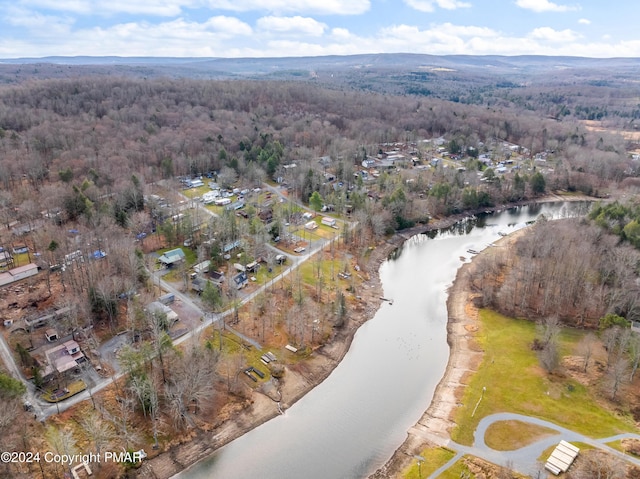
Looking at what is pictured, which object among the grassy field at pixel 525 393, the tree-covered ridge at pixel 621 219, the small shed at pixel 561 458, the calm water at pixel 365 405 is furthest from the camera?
the tree-covered ridge at pixel 621 219

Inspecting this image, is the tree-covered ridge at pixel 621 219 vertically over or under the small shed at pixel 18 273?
over

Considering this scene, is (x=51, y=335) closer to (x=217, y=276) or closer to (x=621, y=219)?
(x=217, y=276)

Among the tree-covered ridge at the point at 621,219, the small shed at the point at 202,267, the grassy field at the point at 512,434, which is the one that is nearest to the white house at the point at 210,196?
the small shed at the point at 202,267

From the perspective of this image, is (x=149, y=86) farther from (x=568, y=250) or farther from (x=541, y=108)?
(x=541, y=108)

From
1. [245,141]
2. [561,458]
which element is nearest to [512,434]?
[561,458]

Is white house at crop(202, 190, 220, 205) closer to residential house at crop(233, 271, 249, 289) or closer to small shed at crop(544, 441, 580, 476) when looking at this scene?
residential house at crop(233, 271, 249, 289)

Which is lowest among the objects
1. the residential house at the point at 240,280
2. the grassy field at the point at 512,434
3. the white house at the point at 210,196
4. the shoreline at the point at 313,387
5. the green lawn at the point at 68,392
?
the shoreline at the point at 313,387

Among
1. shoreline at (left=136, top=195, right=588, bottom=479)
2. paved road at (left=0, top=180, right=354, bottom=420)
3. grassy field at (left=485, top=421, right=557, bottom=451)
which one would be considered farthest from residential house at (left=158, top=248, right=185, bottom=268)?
grassy field at (left=485, top=421, right=557, bottom=451)

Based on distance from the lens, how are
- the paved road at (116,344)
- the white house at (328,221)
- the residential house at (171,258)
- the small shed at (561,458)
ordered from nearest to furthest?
the small shed at (561,458), the paved road at (116,344), the residential house at (171,258), the white house at (328,221)

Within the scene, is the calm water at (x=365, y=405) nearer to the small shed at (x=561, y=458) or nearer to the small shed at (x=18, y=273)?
the small shed at (x=561, y=458)
